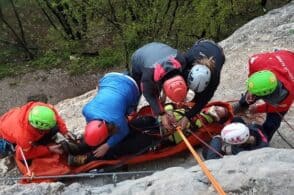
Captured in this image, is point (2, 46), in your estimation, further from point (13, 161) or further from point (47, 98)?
point (13, 161)

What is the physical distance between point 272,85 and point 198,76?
864mm

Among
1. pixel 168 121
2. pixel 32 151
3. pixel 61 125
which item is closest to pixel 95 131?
pixel 61 125

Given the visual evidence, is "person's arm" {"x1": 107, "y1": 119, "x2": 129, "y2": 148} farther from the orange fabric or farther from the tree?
the tree

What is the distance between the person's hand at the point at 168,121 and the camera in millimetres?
5691

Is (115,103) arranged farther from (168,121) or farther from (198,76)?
(198,76)

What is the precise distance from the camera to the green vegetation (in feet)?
49.9

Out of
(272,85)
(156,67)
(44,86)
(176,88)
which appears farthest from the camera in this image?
(44,86)

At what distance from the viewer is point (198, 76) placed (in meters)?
5.24

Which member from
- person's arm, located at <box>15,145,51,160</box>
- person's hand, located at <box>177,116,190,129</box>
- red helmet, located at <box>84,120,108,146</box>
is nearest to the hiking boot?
person's arm, located at <box>15,145,51,160</box>

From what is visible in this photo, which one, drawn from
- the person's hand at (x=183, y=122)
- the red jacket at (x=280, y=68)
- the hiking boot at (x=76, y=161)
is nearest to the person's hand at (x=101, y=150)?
the hiking boot at (x=76, y=161)

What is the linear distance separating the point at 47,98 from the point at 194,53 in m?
11.8

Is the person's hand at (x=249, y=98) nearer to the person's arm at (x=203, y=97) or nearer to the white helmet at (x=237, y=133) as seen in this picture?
the person's arm at (x=203, y=97)

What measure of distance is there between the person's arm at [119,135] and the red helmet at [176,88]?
3.13ft

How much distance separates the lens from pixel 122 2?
1551 cm
